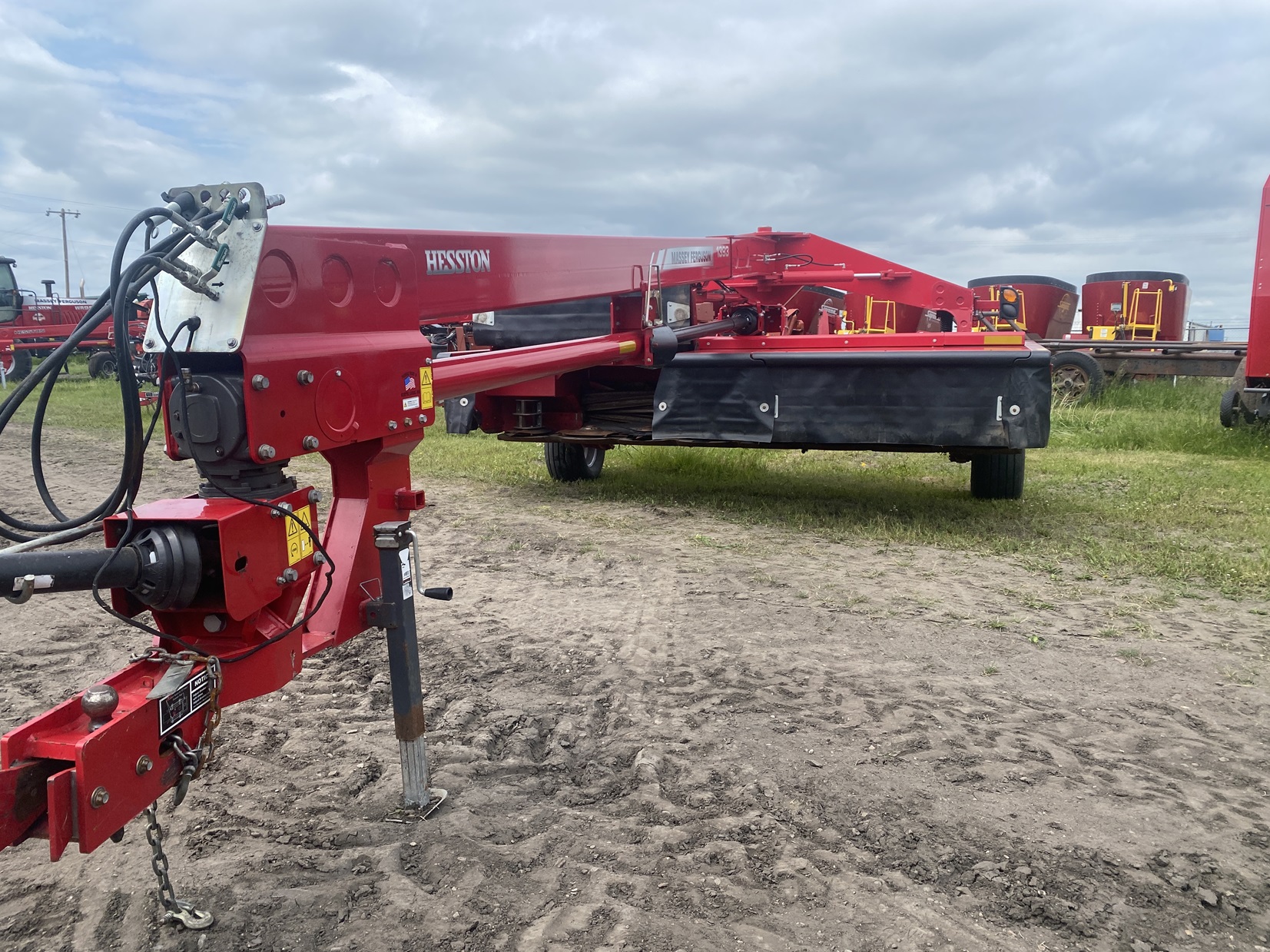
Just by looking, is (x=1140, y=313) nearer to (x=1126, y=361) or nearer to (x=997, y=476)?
(x=1126, y=361)

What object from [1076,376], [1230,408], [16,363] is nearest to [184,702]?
[1230,408]

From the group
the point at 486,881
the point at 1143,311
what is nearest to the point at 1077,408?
the point at 1143,311

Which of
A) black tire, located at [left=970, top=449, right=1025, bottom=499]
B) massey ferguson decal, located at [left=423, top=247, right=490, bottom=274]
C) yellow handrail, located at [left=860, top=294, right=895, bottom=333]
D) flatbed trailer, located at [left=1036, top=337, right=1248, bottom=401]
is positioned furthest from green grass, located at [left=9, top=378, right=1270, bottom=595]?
massey ferguson decal, located at [left=423, top=247, right=490, bottom=274]

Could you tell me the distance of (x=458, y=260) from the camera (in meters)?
3.34

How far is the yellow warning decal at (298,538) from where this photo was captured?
7.56 ft

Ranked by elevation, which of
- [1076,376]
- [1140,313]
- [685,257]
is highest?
[1140,313]

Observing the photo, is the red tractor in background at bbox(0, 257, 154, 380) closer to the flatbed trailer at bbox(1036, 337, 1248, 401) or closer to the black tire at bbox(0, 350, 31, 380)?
the black tire at bbox(0, 350, 31, 380)

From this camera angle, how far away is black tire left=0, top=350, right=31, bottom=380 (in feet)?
65.4

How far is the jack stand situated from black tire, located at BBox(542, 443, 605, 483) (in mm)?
4886

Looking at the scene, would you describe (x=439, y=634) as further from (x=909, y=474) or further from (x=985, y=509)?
(x=909, y=474)

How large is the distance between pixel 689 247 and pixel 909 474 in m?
3.20

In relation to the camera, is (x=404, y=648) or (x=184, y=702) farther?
(x=404, y=648)

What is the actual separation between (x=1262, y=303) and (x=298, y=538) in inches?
370

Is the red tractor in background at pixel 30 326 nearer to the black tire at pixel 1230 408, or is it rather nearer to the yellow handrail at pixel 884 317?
the yellow handrail at pixel 884 317
